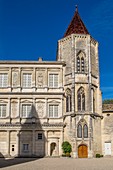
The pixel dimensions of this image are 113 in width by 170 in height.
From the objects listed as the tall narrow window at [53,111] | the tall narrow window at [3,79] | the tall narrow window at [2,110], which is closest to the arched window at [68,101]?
the tall narrow window at [53,111]

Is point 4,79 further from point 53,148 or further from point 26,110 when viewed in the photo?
point 53,148

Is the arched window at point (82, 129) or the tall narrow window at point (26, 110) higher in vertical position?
the tall narrow window at point (26, 110)

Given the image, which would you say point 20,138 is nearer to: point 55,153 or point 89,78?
point 55,153

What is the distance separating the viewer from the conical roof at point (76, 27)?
42219mm

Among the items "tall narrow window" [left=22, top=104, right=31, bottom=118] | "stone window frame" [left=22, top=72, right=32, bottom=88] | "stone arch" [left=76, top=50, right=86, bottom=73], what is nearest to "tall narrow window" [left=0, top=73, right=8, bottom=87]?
"stone window frame" [left=22, top=72, right=32, bottom=88]

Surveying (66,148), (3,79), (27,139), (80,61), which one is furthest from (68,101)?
(3,79)

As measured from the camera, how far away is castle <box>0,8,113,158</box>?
37.4 metres

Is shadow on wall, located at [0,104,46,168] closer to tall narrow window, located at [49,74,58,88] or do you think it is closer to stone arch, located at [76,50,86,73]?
tall narrow window, located at [49,74,58,88]

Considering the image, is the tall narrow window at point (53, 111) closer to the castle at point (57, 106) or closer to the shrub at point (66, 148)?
the castle at point (57, 106)

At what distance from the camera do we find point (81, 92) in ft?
127

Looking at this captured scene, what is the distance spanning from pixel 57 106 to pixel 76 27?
1253 cm

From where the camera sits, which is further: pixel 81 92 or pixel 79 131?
pixel 81 92

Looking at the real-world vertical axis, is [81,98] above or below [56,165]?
above

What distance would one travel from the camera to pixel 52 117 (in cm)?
3884
